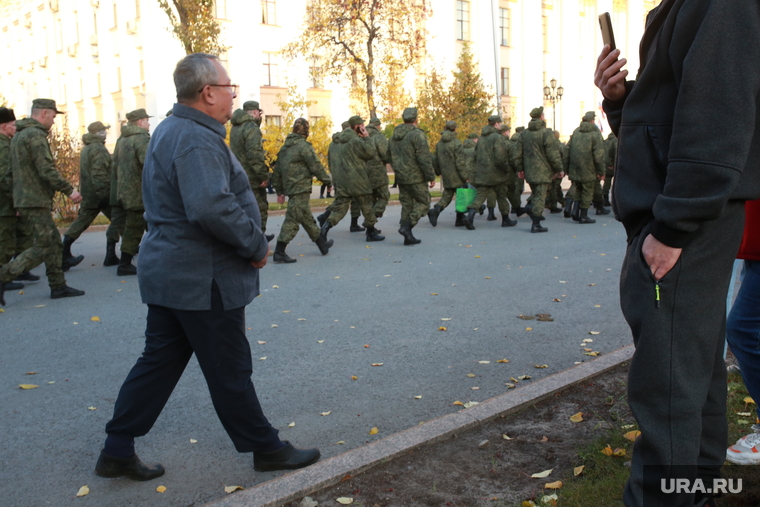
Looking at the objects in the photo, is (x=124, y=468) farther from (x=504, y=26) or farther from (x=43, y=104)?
(x=504, y=26)


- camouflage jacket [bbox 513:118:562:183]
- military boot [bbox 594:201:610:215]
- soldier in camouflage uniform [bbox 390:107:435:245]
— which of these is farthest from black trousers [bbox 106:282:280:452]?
military boot [bbox 594:201:610:215]

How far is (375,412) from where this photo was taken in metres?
4.42

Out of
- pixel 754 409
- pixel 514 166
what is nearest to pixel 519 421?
pixel 754 409

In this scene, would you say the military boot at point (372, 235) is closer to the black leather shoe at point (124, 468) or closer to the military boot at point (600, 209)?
the military boot at point (600, 209)

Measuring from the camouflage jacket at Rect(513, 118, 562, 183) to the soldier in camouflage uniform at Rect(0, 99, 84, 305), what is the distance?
28.3 feet

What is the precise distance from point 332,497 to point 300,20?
37.2m

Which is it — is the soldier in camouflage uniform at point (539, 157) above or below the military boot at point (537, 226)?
above

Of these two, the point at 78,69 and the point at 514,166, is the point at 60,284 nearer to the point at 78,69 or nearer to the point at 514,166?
the point at 514,166

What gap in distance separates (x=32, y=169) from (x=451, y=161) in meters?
9.00

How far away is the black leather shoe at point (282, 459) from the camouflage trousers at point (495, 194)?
11.3 m

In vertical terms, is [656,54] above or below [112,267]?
above

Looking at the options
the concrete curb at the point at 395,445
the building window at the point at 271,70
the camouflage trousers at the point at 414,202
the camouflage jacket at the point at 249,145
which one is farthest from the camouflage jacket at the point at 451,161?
the building window at the point at 271,70

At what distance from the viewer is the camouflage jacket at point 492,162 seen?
47.4 feet

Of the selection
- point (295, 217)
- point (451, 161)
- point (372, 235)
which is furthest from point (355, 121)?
point (451, 161)
